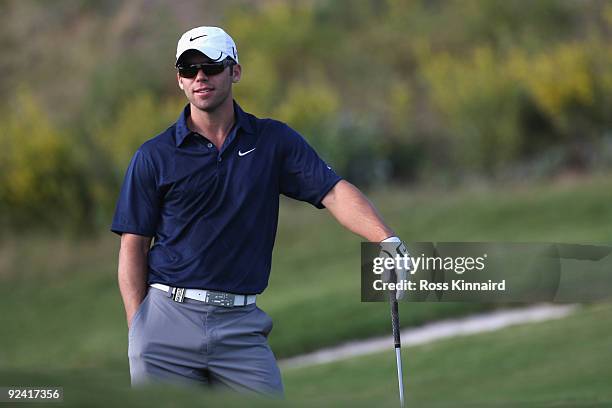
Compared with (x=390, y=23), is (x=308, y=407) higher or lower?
lower

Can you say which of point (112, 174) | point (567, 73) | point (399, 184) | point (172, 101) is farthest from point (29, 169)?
point (567, 73)

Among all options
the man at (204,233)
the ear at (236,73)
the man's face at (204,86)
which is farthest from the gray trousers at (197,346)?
the ear at (236,73)

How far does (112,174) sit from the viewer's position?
2461 centimetres

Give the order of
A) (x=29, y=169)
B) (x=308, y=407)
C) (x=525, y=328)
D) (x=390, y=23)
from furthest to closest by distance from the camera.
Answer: (x=390, y=23), (x=29, y=169), (x=525, y=328), (x=308, y=407)

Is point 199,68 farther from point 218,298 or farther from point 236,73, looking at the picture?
point 218,298

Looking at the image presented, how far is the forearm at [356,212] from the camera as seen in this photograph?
16.5 feet

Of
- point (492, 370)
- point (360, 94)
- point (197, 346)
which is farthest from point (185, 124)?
point (360, 94)

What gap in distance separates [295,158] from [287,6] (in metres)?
29.0

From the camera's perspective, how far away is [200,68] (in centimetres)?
504

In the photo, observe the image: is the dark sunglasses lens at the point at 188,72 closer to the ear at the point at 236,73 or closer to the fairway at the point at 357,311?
the ear at the point at 236,73

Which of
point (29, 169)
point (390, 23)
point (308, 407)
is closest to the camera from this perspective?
point (308, 407)

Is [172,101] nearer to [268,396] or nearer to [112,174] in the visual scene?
[112,174]

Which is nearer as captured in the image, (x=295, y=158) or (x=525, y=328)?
(x=295, y=158)

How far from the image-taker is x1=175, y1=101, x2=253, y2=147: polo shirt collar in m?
5.05
